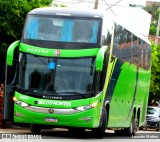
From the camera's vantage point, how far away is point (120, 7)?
6266 centimetres

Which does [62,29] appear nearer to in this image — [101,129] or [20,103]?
[20,103]

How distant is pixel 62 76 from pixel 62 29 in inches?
60.8

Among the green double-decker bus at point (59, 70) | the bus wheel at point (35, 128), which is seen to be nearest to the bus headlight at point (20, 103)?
the green double-decker bus at point (59, 70)

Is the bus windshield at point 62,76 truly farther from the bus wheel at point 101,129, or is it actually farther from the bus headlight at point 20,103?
the bus wheel at point 101,129

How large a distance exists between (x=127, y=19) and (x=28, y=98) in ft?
138

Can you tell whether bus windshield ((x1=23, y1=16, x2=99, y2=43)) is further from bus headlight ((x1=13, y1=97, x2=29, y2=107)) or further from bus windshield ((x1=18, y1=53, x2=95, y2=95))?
bus headlight ((x1=13, y1=97, x2=29, y2=107))

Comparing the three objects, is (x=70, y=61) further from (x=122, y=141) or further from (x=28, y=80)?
(x=122, y=141)

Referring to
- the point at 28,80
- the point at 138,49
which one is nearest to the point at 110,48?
the point at 28,80

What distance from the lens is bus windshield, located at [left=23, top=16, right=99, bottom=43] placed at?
20.9 m

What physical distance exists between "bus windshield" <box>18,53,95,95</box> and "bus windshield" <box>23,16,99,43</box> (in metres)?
0.70

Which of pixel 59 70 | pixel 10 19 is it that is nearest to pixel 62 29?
pixel 59 70

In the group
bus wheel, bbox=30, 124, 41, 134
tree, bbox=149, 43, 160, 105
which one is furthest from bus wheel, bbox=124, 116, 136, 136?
tree, bbox=149, 43, 160, 105

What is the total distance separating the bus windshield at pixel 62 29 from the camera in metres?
20.9

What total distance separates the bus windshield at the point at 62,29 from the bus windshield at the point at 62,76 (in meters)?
0.70
